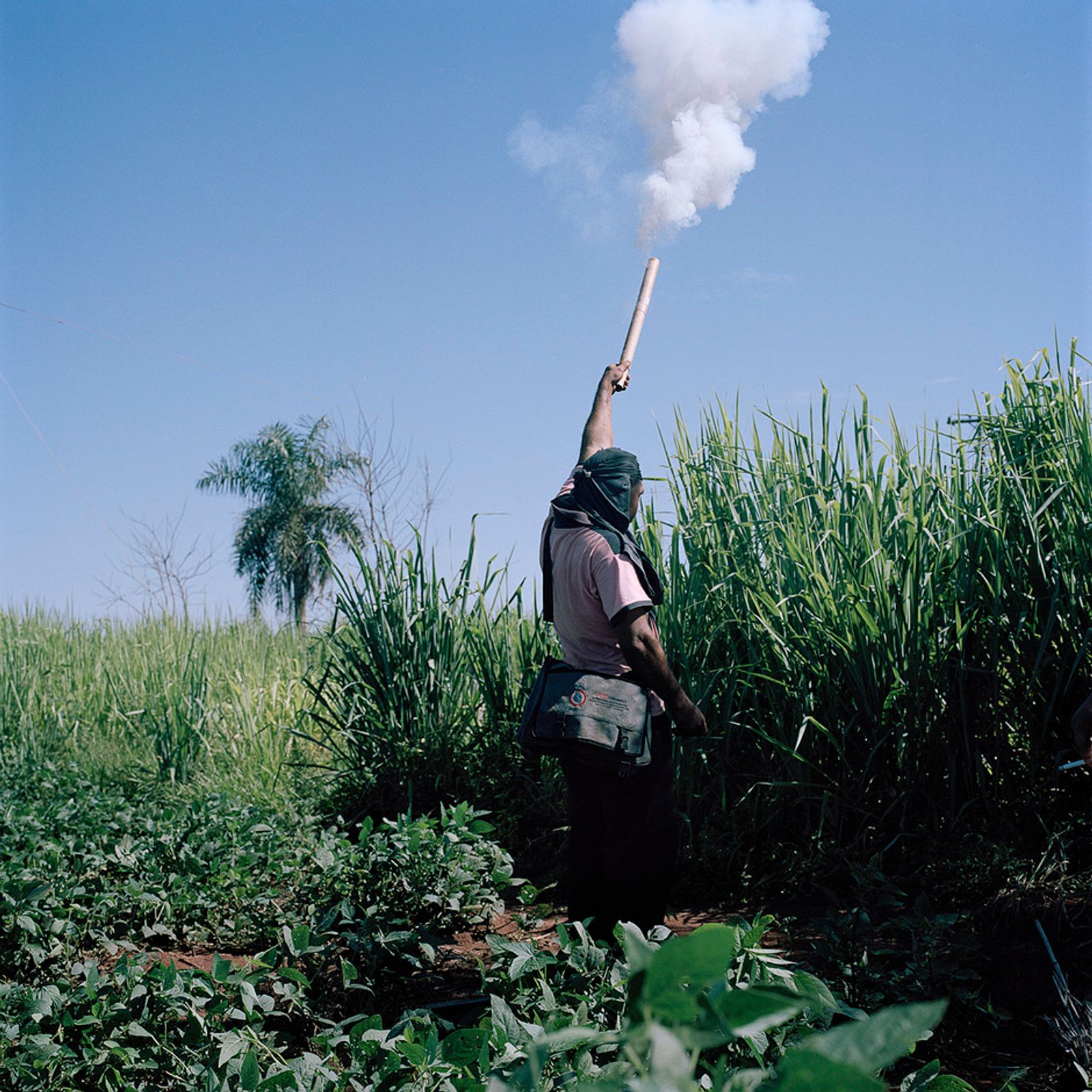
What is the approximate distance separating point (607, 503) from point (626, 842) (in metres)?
1.10

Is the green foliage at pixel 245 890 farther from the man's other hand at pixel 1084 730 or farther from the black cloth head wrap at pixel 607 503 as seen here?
the man's other hand at pixel 1084 730

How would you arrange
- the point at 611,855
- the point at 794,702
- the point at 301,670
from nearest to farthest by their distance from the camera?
1. the point at 611,855
2. the point at 794,702
3. the point at 301,670

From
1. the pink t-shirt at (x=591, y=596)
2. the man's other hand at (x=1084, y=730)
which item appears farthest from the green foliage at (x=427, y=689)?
the man's other hand at (x=1084, y=730)

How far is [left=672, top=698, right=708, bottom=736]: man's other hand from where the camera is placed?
331cm

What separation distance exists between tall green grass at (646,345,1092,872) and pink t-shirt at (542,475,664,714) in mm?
743

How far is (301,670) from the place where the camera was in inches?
332

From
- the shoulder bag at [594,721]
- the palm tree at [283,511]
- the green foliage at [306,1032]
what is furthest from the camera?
the palm tree at [283,511]

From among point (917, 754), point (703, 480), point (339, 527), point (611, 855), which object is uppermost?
point (339, 527)

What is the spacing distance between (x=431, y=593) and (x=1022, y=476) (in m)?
2.84

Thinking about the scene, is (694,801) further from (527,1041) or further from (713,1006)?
(713,1006)

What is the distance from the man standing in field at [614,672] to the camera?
315 cm

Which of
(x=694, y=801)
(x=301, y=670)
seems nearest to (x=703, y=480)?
(x=694, y=801)

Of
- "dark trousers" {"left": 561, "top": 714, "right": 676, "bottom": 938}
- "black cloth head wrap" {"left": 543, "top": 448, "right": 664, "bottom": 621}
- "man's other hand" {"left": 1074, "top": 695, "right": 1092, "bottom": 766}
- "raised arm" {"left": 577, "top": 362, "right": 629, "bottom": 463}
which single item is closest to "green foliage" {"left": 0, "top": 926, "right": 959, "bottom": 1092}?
"dark trousers" {"left": 561, "top": 714, "right": 676, "bottom": 938}

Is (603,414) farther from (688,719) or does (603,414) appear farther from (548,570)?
(688,719)
